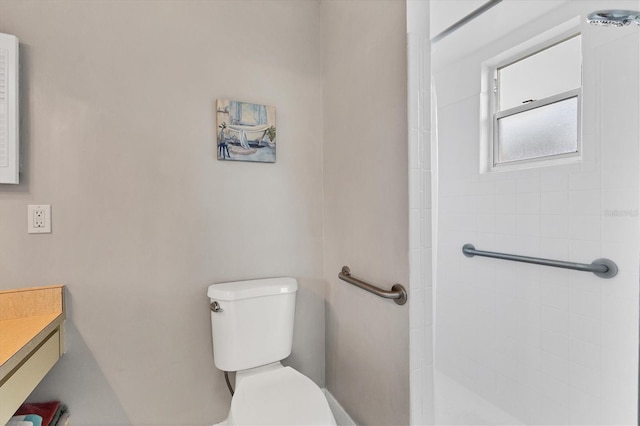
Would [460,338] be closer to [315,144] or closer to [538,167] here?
[538,167]

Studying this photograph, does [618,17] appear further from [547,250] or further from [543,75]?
[547,250]

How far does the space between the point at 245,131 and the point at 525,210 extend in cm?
146

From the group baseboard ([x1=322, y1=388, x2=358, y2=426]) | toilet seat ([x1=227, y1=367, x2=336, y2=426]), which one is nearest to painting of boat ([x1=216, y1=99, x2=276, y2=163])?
toilet seat ([x1=227, y1=367, x2=336, y2=426])

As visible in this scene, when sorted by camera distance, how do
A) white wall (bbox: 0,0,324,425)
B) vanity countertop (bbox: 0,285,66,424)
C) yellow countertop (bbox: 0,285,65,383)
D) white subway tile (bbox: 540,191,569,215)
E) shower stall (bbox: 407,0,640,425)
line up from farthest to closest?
white subway tile (bbox: 540,191,569,215), white wall (bbox: 0,0,324,425), shower stall (bbox: 407,0,640,425), yellow countertop (bbox: 0,285,65,383), vanity countertop (bbox: 0,285,66,424)

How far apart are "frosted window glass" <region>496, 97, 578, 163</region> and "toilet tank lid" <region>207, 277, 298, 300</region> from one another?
1403 millimetres

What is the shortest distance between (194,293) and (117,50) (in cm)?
110

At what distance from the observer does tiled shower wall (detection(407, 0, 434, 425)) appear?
1.08m

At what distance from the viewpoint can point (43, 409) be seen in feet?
3.95

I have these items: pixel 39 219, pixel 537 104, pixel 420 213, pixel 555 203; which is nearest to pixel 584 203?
pixel 555 203

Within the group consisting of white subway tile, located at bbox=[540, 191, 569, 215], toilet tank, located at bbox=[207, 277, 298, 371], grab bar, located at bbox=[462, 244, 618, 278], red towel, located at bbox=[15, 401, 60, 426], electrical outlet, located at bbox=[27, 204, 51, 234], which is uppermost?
white subway tile, located at bbox=[540, 191, 569, 215]

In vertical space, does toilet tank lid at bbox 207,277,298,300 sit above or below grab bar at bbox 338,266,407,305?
below

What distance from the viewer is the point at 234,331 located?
1.35 meters

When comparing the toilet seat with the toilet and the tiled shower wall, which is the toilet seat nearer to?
the toilet

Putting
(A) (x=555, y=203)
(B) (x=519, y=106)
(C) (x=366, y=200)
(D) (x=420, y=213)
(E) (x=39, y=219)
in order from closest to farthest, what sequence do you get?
(D) (x=420, y=213) → (E) (x=39, y=219) → (C) (x=366, y=200) → (A) (x=555, y=203) → (B) (x=519, y=106)
